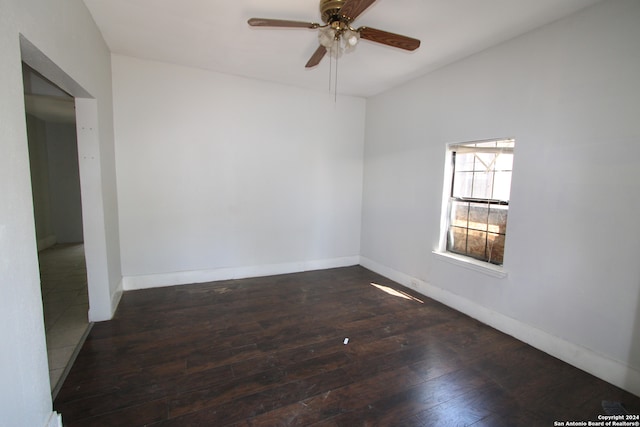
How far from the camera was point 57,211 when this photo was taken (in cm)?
605

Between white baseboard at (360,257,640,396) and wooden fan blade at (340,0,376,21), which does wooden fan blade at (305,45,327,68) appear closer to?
wooden fan blade at (340,0,376,21)

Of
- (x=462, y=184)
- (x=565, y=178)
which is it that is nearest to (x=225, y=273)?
(x=462, y=184)

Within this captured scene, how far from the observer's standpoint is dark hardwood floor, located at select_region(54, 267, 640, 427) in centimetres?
171

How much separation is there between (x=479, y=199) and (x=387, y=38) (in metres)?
1.94

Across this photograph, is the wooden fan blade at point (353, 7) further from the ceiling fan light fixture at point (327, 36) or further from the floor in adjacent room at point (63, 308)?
the floor in adjacent room at point (63, 308)

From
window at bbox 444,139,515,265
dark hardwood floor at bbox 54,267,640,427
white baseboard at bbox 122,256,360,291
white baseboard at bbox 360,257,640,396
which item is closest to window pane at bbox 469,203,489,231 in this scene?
window at bbox 444,139,515,265

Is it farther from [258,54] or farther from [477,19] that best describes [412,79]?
[258,54]

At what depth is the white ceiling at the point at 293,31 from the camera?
2.16 metres

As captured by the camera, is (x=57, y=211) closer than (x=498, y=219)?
No

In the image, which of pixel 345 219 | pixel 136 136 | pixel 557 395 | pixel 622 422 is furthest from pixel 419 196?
pixel 136 136

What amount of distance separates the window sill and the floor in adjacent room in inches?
139

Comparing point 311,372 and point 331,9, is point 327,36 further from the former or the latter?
point 311,372

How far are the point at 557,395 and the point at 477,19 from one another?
2834 millimetres

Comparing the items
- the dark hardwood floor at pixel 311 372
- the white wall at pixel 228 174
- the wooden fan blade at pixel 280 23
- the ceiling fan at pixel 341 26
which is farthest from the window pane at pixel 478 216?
the wooden fan blade at pixel 280 23
